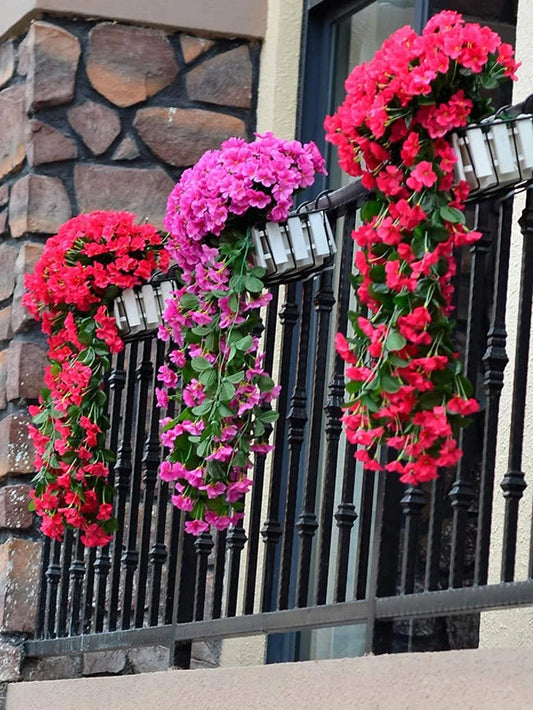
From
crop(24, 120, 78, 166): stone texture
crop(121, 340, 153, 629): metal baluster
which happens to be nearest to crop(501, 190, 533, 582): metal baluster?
crop(121, 340, 153, 629): metal baluster

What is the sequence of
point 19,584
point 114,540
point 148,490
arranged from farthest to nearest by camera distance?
point 19,584 → point 114,540 → point 148,490

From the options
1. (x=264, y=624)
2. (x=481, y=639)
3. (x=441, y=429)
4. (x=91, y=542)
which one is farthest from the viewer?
(x=91, y=542)

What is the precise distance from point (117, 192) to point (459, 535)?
9.48 feet

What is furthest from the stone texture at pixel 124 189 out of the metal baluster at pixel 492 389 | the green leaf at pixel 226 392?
the metal baluster at pixel 492 389

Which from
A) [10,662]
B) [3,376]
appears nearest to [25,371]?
[3,376]

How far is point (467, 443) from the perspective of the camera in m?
3.22

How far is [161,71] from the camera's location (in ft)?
19.2

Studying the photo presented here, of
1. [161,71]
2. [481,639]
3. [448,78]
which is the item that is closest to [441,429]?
[448,78]

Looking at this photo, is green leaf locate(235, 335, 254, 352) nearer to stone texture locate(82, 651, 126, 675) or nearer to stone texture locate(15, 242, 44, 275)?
stone texture locate(15, 242, 44, 275)

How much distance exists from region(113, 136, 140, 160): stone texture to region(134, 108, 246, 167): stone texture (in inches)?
1.7

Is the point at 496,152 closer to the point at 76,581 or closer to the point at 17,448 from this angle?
the point at 76,581

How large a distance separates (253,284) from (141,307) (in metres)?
1.02

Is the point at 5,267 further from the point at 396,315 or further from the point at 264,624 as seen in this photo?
the point at 396,315

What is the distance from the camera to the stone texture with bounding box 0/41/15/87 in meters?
5.89
